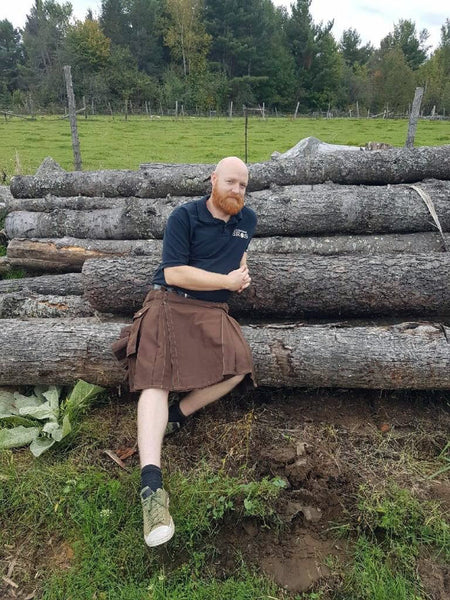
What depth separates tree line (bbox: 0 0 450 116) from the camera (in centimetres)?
4909

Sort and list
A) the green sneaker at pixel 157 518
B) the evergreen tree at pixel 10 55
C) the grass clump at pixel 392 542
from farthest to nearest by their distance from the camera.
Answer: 1. the evergreen tree at pixel 10 55
2. the green sneaker at pixel 157 518
3. the grass clump at pixel 392 542

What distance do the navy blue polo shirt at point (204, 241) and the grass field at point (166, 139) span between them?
10515 millimetres

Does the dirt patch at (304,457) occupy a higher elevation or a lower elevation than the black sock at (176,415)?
lower

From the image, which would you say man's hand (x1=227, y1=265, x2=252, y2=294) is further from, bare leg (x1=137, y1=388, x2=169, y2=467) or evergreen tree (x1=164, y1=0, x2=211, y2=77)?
evergreen tree (x1=164, y1=0, x2=211, y2=77)

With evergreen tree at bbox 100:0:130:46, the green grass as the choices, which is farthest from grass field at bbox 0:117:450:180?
evergreen tree at bbox 100:0:130:46

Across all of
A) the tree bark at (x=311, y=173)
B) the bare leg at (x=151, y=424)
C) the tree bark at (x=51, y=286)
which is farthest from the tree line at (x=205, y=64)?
the bare leg at (x=151, y=424)

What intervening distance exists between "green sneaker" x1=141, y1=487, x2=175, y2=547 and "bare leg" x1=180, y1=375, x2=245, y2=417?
80cm

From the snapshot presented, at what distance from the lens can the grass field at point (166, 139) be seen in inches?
669

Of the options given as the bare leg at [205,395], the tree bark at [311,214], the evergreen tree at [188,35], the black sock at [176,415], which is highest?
the evergreen tree at [188,35]

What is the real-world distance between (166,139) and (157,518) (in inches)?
877

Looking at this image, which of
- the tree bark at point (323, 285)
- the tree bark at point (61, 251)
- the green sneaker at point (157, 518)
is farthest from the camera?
the tree bark at point (61, 251)

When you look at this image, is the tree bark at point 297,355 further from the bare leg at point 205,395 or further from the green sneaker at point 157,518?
the green sneaker at point 157,518

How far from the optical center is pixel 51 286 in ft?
18.3

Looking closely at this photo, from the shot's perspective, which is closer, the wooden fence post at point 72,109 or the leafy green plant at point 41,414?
the leafy green plant at point 41,414
